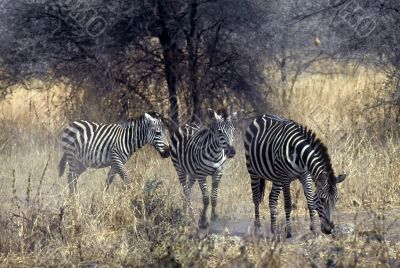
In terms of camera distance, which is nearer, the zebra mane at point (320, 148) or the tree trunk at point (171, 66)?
the zebra mane at point (320, 148)

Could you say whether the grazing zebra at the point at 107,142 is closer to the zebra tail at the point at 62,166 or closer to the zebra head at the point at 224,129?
the zebra tail at the point at 62,166

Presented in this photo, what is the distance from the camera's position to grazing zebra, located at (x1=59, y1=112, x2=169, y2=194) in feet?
35.4

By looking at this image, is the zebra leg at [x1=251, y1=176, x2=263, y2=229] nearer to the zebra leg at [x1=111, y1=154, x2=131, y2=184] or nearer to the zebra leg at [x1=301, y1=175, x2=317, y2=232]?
the zebra leg at [x1=301, y1=175, x2=317, y2=232]

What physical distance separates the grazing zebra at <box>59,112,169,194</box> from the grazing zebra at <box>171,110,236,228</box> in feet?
1.44

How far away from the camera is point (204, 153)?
9.79 m

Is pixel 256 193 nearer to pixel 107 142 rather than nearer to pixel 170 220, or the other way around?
pixel 170 220

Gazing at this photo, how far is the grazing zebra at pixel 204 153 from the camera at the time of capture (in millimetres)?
9547

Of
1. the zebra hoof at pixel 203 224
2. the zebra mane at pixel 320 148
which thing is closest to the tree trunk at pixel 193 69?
the zebra hoof at pixel 203 224

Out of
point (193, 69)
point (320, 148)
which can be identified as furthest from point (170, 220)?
point (193, 69)

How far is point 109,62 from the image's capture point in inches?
517

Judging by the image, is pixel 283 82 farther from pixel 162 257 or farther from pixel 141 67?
pixel 162 257

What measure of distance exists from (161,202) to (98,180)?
9.95ft

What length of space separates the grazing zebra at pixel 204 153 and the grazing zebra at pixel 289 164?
29cm

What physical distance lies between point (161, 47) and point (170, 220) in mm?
6269
